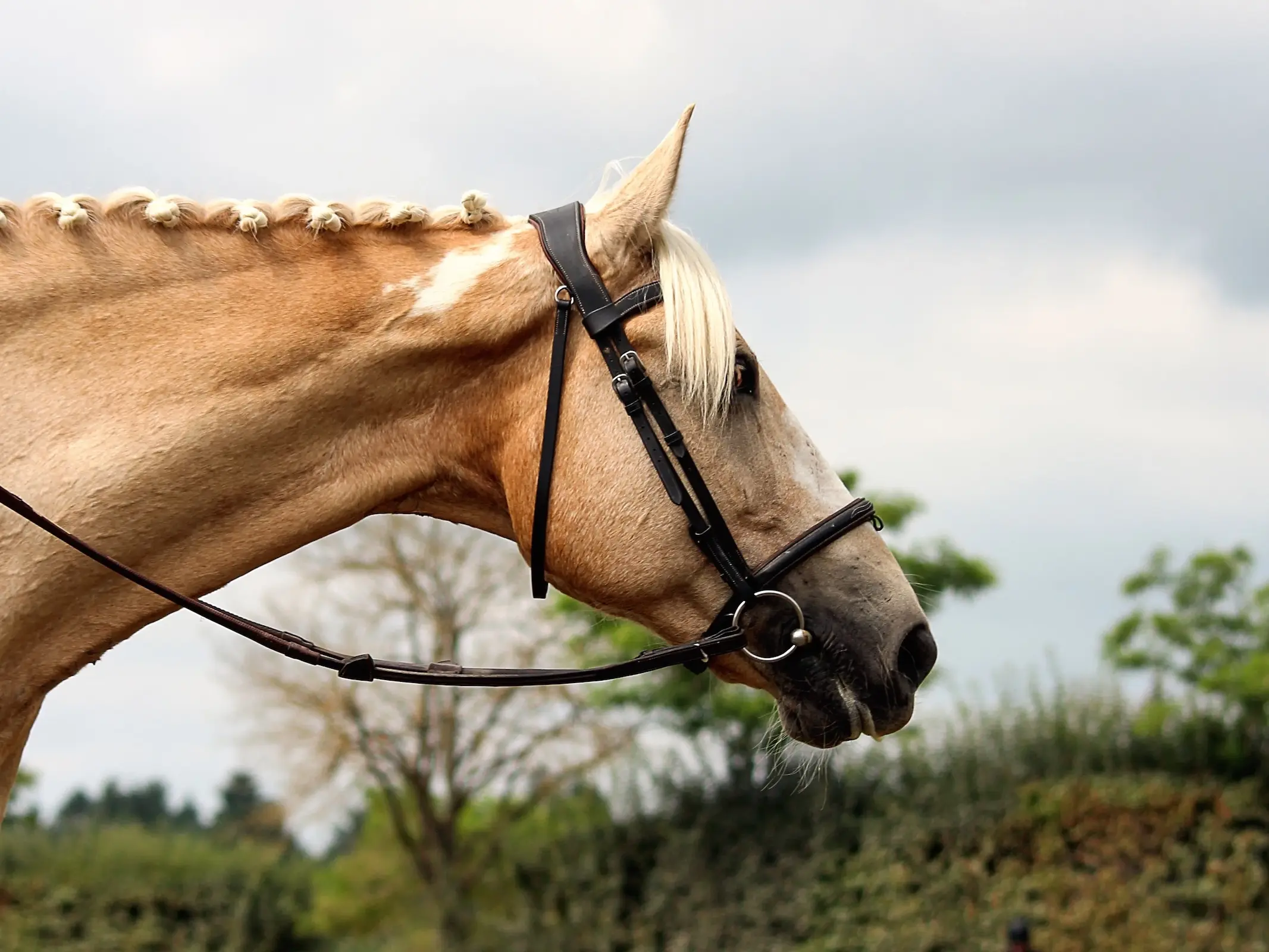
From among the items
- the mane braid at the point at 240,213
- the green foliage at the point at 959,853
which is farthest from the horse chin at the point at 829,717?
the green foliage at the point at 959,853

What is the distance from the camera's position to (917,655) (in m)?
3.04

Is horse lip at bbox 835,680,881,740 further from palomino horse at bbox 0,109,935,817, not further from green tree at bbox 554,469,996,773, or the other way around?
green tree at bbox 554,469,996,773

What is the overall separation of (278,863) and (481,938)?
5.13 metres

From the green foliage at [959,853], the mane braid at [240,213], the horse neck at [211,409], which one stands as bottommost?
the green foliage at [959,853]

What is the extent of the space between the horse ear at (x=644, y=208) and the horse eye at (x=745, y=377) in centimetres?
38

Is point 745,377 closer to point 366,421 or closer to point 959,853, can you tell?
point 366,421

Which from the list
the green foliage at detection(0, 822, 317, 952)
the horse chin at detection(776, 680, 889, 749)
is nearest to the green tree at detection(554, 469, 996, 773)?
the green foliage at detection(0, 822, 317, 952)

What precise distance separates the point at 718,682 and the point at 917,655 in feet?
42.4

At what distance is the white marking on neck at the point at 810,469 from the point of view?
3025mm

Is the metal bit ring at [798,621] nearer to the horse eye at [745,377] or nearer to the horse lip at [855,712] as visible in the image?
the horse lip at [855,712]

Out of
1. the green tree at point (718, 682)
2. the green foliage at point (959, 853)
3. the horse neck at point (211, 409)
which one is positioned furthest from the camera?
the green tree at point (718, 682)

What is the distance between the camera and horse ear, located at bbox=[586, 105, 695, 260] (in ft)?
10.0

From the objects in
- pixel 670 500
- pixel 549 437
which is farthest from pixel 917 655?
pixel 549 437

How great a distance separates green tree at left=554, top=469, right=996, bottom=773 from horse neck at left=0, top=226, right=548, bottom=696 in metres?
12.1
